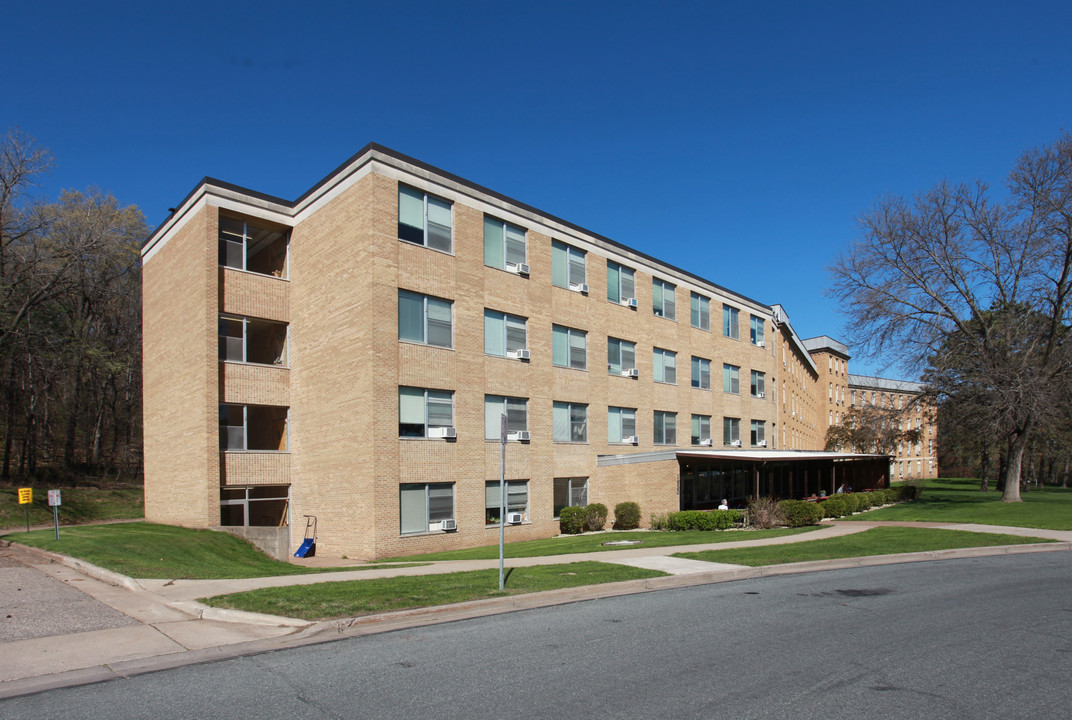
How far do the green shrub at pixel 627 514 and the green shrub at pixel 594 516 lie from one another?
607 millimetres

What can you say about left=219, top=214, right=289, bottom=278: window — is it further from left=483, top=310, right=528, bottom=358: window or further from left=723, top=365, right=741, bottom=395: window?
left=723, top=365, right=741, bottom=395: window

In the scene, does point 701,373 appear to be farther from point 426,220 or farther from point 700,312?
point 426,220

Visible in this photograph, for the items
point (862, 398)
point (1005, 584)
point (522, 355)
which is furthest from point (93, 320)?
point (862, 398)

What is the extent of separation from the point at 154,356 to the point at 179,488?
242 inches

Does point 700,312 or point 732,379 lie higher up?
point 700,312

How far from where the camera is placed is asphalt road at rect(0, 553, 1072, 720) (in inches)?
233

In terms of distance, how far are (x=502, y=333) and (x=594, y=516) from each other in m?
7.79

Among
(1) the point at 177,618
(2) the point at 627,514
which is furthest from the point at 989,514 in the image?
(1) the point at 177,618

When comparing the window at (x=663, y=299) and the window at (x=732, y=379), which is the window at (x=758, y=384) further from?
the window at (x=663, y=299)

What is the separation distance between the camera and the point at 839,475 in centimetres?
4638

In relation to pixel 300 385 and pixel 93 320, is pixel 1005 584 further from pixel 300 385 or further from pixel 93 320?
pixel 93 320

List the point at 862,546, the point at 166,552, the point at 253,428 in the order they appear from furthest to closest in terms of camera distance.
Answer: the point at 253,428
the point at 862,546
the point at 166,552

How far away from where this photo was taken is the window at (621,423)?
3066cm

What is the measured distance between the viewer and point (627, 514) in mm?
27969
